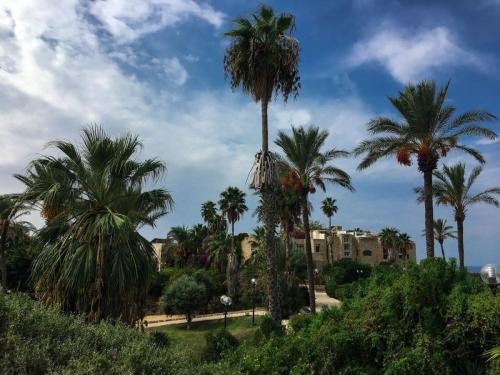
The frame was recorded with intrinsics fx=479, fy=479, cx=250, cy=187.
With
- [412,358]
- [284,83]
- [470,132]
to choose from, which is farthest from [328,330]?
[470,132]

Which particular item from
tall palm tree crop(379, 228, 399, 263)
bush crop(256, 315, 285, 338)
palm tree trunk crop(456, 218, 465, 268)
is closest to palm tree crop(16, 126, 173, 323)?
bush crop(256, 315, 285, 338)

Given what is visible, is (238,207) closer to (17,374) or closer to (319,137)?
(319,137)

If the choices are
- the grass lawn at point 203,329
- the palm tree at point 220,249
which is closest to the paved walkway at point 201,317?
the grass lawn at point 203,329

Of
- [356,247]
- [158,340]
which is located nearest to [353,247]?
[356,247]

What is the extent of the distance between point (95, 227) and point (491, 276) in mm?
8509

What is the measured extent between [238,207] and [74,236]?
150ft

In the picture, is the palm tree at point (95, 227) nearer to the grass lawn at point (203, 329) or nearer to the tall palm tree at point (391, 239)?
the grass lawn at point (203, 329)

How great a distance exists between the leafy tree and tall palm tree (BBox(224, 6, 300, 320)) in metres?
21.8

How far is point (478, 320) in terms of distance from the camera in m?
8.09

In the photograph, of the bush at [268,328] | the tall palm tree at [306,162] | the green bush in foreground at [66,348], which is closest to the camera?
the green bush in foreground at [66,348]

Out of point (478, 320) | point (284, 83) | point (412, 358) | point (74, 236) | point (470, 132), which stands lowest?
point (412, 358)

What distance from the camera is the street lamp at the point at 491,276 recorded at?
372 inches

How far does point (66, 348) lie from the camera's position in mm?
5891

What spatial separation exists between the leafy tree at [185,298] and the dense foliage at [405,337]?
32107mm
